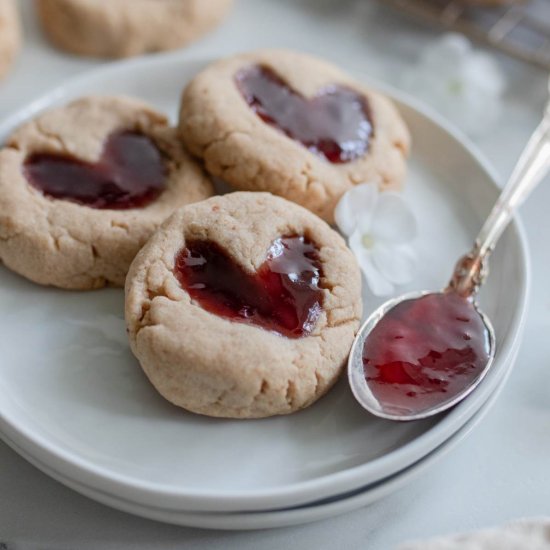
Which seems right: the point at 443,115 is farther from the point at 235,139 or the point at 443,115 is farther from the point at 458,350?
the point at 458,350

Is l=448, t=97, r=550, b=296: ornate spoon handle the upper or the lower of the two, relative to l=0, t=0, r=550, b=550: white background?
upper

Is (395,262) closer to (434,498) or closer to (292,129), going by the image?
(292,129)

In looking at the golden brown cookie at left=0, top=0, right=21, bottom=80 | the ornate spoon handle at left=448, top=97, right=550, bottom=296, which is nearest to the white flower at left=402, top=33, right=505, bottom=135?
the ornate spoon handle at left=448, top=97, right=550, bottom=296

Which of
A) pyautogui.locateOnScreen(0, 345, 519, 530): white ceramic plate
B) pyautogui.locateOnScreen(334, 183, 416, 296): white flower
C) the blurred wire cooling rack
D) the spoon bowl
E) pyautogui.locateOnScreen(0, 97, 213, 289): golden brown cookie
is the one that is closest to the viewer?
pyautogui.locateOnScreen(0, 345, 519, 530): white ceramic plate


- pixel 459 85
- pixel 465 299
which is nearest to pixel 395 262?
pixel 465 299

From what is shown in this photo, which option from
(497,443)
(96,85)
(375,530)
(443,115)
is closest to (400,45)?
(443,115)

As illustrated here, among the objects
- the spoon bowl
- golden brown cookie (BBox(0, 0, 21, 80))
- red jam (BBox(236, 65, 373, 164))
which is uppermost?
red jam (BBox(236, 65, 373, 164))

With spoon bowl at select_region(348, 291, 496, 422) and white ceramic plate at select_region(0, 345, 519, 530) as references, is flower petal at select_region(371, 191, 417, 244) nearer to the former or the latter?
spoon bowl at select_region(348, 291, 496, 422)
